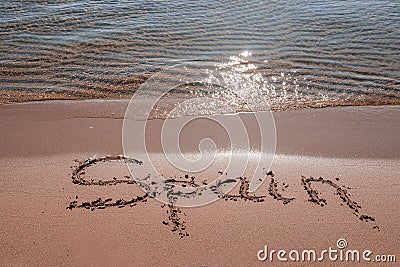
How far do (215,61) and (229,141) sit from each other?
2.94 meters

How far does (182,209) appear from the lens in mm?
3855

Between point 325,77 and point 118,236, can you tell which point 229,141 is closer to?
point 118,236

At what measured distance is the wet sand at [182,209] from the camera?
3391mm

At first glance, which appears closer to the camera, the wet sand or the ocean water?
the wet sand

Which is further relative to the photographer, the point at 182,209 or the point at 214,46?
→ the point at 214,46

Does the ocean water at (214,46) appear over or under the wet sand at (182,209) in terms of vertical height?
over

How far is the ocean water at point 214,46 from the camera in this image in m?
6.80

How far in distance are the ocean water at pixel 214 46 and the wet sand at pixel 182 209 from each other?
5.01ft

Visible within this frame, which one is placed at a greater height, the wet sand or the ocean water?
the ocean water

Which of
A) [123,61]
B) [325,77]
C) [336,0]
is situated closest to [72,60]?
[123,61]

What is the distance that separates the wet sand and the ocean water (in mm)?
1526

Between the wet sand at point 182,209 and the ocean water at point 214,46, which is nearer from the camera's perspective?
the wet sand at point 182,209

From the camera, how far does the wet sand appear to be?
3391 millimetres

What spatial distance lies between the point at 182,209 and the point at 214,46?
5.11m
